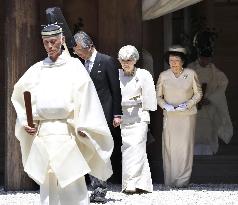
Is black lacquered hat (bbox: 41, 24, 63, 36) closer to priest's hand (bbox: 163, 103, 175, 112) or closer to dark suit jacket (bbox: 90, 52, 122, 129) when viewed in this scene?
dark suit jacket (bbox: 90, 52, 122, 129)

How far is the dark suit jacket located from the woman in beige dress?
Answer: 1.37 metres

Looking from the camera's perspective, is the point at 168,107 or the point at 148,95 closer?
the point at 148,95

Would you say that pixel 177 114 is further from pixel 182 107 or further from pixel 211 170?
pixel 211 170

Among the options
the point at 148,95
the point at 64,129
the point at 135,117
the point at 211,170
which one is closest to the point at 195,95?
the point at 148,95

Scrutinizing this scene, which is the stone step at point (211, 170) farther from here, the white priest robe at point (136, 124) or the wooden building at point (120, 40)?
the white priest robe at point (136, 124)

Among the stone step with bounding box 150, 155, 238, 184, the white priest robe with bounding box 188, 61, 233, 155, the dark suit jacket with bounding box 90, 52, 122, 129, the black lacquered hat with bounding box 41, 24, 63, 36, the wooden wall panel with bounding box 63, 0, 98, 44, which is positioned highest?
the wooden wall panel with bounding box 63, 0, 98, 44

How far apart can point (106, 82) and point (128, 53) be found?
0.78 m

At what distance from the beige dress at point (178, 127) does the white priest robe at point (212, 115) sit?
5.95 feet

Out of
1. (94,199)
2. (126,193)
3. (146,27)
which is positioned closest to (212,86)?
(146,27)

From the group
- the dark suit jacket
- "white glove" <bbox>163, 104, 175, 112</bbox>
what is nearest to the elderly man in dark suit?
the dark suit jacket

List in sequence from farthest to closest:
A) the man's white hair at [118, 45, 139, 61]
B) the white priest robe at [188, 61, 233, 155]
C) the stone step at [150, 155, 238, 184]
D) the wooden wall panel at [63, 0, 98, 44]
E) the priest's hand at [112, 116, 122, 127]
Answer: the white priest robe at [188, 61, 233, 155]
the wooden wall panel at [63, 0, 98, 44]
the stone step at [150, 155, 238, 184]
the man's white hair at [118, 45, 139, 61]
the priest's hand at [112, 116, 122, 127]

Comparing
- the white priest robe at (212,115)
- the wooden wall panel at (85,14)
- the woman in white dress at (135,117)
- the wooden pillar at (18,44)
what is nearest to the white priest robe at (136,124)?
the woman in white dress at (135,117)

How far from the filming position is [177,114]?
33.2 feet

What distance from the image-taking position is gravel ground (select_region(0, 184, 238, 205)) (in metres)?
8.88
